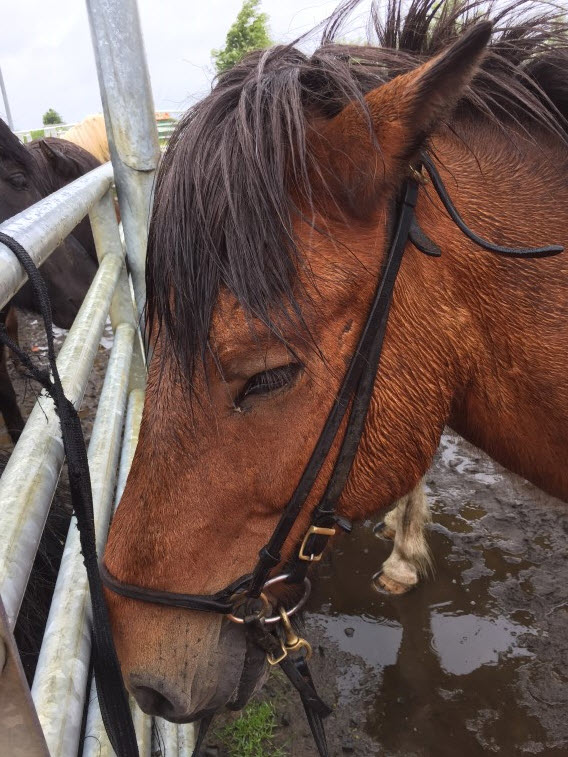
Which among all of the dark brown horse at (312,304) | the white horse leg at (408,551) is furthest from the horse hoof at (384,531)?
the dark brown horse at (312,304)

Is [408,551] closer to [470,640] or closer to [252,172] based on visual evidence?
[470,640]

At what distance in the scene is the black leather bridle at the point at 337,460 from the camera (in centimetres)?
125

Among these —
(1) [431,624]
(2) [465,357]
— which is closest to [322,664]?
(1) [431,624]

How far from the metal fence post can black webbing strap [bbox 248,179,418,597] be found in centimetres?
88

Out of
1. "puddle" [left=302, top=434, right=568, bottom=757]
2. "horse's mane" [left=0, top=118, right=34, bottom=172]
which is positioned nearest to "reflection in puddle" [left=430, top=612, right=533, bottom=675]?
"puddle" [left=302, top=434, right=568, bottom=757]

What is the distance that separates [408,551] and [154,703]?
1.88m

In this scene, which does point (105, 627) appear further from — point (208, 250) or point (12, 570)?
point (208, 250)

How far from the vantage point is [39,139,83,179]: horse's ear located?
441cm

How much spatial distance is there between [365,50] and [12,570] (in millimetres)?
1437

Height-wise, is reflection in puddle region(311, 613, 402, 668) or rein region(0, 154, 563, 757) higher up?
rein region(0, 154, 563, 757)

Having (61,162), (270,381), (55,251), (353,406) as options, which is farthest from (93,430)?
(61,162)

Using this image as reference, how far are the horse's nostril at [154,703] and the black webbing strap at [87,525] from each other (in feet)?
0.63

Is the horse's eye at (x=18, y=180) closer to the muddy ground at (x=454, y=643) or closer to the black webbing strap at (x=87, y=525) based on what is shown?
the muddy ground at (x=454, y=643)

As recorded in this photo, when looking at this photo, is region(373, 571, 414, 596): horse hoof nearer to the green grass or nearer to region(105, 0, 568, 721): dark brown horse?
the green grass
